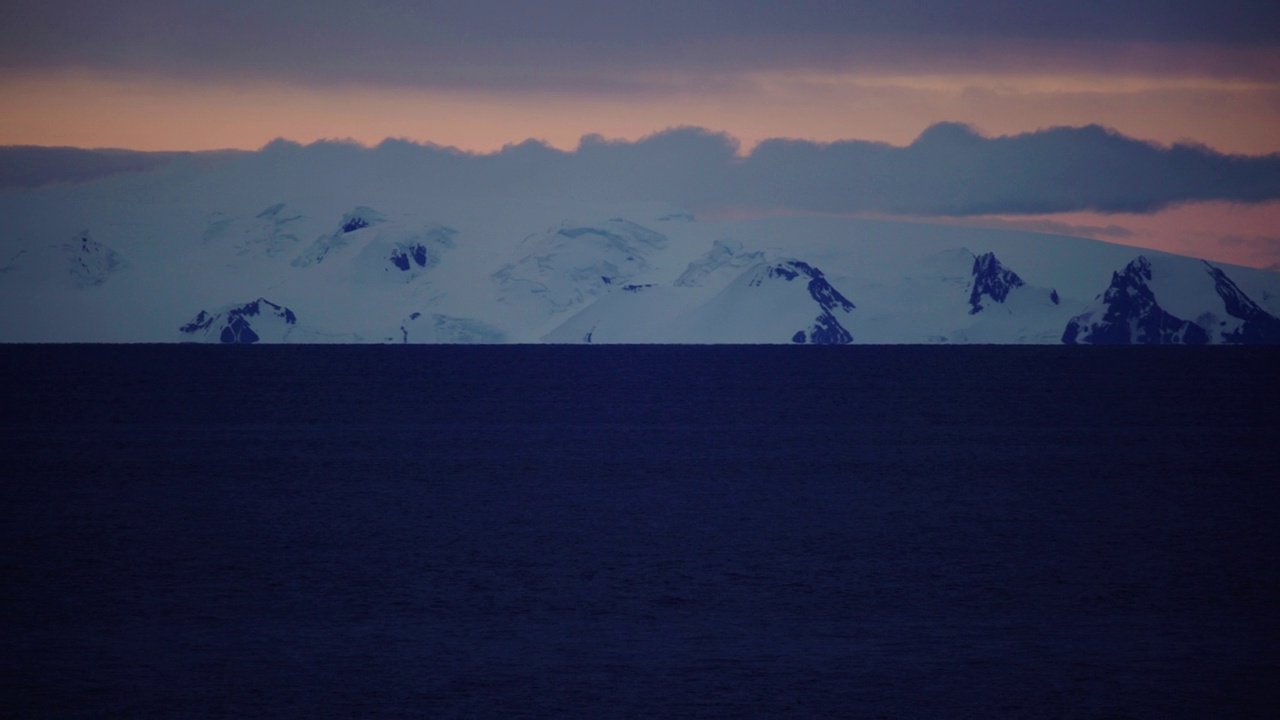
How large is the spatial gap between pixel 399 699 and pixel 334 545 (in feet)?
28.9

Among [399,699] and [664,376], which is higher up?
[664,376]

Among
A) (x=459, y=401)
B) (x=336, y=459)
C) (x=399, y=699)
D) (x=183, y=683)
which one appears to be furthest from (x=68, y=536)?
(x=459, y=401)

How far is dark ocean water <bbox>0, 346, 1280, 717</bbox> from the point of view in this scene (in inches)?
480

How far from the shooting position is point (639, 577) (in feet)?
57.9

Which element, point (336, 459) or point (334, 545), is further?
point (336, 459)

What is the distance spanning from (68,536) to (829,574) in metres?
Answer: 11.7

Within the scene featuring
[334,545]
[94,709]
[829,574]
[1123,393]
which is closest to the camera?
[94,709]

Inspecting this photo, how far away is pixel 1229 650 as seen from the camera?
13.5m

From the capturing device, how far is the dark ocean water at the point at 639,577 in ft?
40.0

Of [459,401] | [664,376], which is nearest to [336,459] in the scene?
[459,401]

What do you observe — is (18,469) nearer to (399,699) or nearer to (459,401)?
(399,699)

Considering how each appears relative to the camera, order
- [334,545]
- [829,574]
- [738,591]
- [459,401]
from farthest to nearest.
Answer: [459,401] → [334,545] → [829,574] → [738,591]

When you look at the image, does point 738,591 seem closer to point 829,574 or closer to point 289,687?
point 829,574

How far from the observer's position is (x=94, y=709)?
37.9 feet
